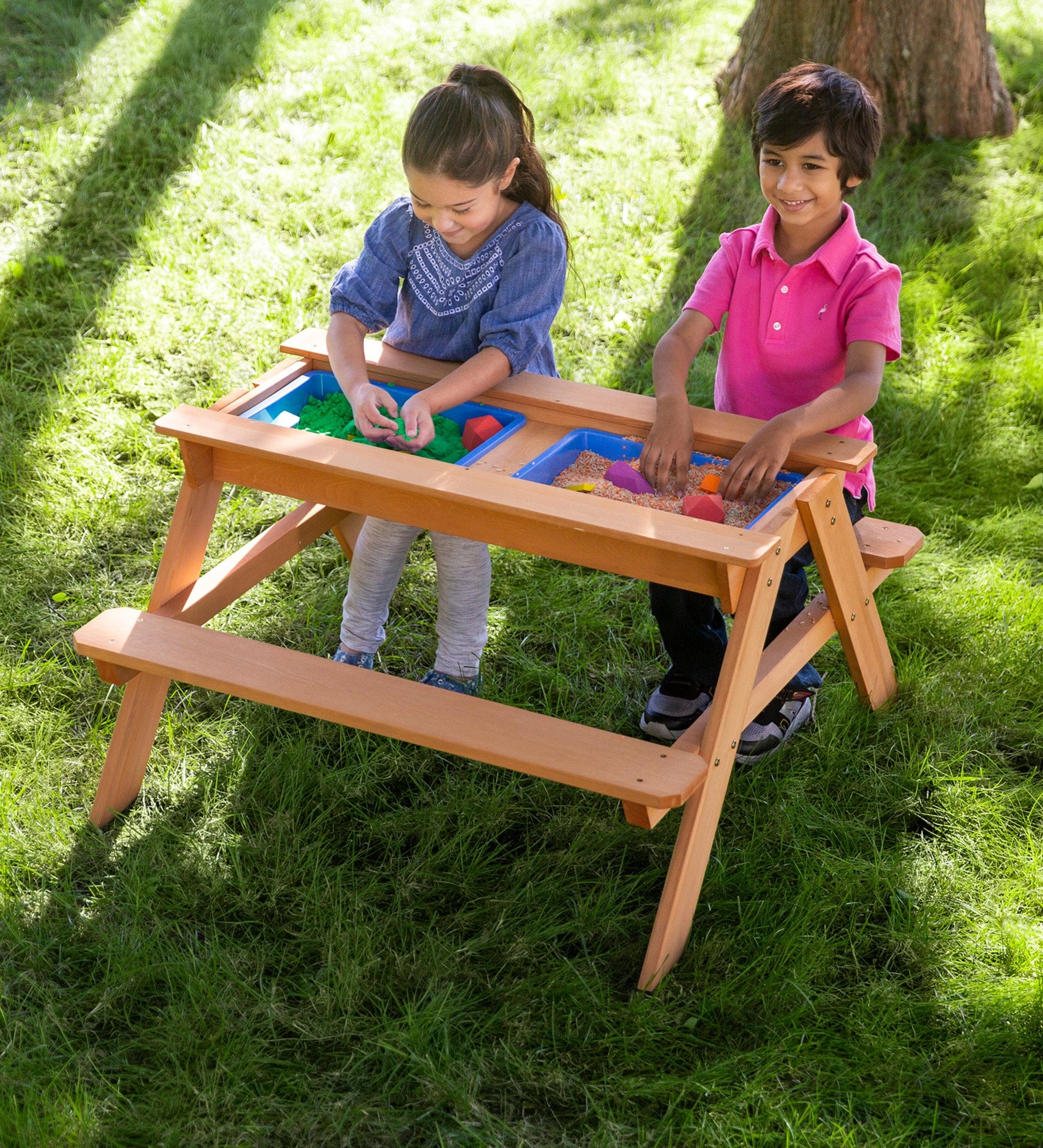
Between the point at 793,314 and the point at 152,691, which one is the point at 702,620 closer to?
the point at 793,314

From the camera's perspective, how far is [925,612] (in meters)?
3.23

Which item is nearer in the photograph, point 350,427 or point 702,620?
point 350,427

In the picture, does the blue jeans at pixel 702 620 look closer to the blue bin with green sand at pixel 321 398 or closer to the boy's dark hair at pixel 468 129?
the blue bin with green sand at pixel 321 398

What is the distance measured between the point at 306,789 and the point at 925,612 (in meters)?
1.71

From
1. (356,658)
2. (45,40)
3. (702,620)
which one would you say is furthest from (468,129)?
(45,40)

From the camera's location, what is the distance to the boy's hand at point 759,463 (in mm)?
2297

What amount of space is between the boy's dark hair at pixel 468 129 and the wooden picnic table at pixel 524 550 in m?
0.45

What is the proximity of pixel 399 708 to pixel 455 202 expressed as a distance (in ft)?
3.37

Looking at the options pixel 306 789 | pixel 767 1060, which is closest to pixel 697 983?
pixel 767 1060

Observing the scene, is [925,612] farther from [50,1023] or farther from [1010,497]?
[50,1023]

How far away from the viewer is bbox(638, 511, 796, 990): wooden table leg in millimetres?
2104

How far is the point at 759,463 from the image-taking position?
7.55 ft

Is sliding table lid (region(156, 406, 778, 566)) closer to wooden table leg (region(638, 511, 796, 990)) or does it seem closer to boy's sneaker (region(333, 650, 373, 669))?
Result: wooden table leg (region(638, 511, 796, 990))

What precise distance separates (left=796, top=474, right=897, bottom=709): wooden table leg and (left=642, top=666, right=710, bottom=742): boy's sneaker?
1.21 feet
